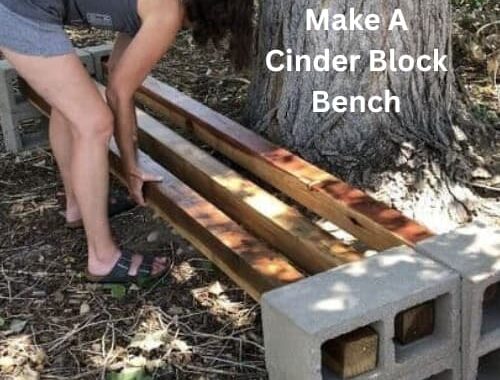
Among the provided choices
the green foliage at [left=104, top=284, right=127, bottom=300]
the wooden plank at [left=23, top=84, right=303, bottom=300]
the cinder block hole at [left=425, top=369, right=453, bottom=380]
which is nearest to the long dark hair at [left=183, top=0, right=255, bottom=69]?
the wooden plank at [left=23, top=84, right=303, bottom=300]

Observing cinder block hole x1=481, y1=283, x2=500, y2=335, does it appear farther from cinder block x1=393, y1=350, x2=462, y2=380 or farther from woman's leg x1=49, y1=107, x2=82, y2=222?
woman's leg x1=49, y1=107, x2=82, y2=222

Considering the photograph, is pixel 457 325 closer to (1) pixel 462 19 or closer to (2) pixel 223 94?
(2) pixel 223 94


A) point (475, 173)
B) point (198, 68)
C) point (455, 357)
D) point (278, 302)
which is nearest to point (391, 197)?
point (475, 173)

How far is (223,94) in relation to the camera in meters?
5.07

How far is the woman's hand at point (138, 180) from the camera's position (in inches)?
143

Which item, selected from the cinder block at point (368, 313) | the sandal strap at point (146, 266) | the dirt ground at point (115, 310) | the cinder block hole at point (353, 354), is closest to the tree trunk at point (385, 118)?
the dirt ground at point (115, 310)

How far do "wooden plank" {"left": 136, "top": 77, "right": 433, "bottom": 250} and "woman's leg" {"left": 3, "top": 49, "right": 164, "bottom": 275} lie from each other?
0.61 m

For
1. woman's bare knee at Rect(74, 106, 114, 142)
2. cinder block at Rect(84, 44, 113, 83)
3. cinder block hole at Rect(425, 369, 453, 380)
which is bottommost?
cinder block hole at Rect(425, 369, 453, 380)

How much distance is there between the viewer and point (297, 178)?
3.34m

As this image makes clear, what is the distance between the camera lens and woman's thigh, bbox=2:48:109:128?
314 centimetres

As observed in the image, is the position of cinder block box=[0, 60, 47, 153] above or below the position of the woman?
below

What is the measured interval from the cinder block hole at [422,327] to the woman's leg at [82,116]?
1223 millimetres

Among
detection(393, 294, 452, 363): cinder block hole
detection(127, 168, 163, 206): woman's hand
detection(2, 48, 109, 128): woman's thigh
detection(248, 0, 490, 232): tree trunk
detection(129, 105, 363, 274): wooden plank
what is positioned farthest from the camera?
detection(248, 0, 490, 232): tree trunk

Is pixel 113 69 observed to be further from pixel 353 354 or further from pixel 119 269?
pixel 353 354
